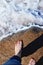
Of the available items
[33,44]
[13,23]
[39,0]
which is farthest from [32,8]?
[33,44]

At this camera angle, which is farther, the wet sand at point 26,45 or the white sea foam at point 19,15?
the white sea foam at point 19,15

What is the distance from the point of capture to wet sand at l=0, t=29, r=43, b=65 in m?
1.69

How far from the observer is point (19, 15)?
1.83 metres

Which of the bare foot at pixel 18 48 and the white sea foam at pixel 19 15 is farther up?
the white sea foam at pixel 19 15

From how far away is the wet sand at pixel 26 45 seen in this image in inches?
66.5

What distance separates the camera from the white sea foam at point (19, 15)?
1.80 metres

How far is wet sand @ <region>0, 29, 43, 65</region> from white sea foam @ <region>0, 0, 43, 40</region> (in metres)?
0.06

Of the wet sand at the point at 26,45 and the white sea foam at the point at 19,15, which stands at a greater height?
the white sea foam at the point at 19,15

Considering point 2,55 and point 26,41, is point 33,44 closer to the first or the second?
point 26,41

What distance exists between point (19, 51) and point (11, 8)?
1.48ft

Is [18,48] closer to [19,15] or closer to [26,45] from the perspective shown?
[26,45]

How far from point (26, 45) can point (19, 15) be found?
0.31 metres

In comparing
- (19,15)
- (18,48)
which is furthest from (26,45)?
(19,15)

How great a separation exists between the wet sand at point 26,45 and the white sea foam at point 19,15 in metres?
0.06
